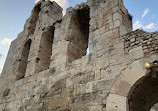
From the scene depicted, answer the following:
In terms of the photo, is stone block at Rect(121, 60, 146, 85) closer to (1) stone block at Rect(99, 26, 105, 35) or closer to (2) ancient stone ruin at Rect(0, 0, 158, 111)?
(2) ancient stone ruin at Rect(0, 0, 158, 111)

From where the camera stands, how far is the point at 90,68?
405 centimetres

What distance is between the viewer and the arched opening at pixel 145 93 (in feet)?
10.8

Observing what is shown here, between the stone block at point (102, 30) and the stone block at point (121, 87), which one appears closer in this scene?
the stone block at point (121, 87)

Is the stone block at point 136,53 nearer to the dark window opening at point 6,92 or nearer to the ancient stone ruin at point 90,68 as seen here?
the ancient stone ruin at point 90,68

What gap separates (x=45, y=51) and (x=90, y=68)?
112 inches

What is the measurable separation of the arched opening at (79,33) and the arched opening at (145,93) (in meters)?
2.25

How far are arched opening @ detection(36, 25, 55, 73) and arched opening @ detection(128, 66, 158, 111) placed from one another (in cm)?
340

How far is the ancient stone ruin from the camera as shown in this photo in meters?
3.32

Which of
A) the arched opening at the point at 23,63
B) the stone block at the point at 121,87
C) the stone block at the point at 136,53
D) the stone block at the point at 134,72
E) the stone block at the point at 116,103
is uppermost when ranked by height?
the arched opening at the point at 23,63

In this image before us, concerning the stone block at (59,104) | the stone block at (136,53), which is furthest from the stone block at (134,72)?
the stone block at (59,104)

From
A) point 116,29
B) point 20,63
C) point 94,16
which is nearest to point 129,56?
point 116,29

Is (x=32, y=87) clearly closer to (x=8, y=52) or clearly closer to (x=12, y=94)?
(x=12, y=94)

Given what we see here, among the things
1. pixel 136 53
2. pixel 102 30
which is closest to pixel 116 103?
pixel 136 53

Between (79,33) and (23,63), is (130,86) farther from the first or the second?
(23,63)
